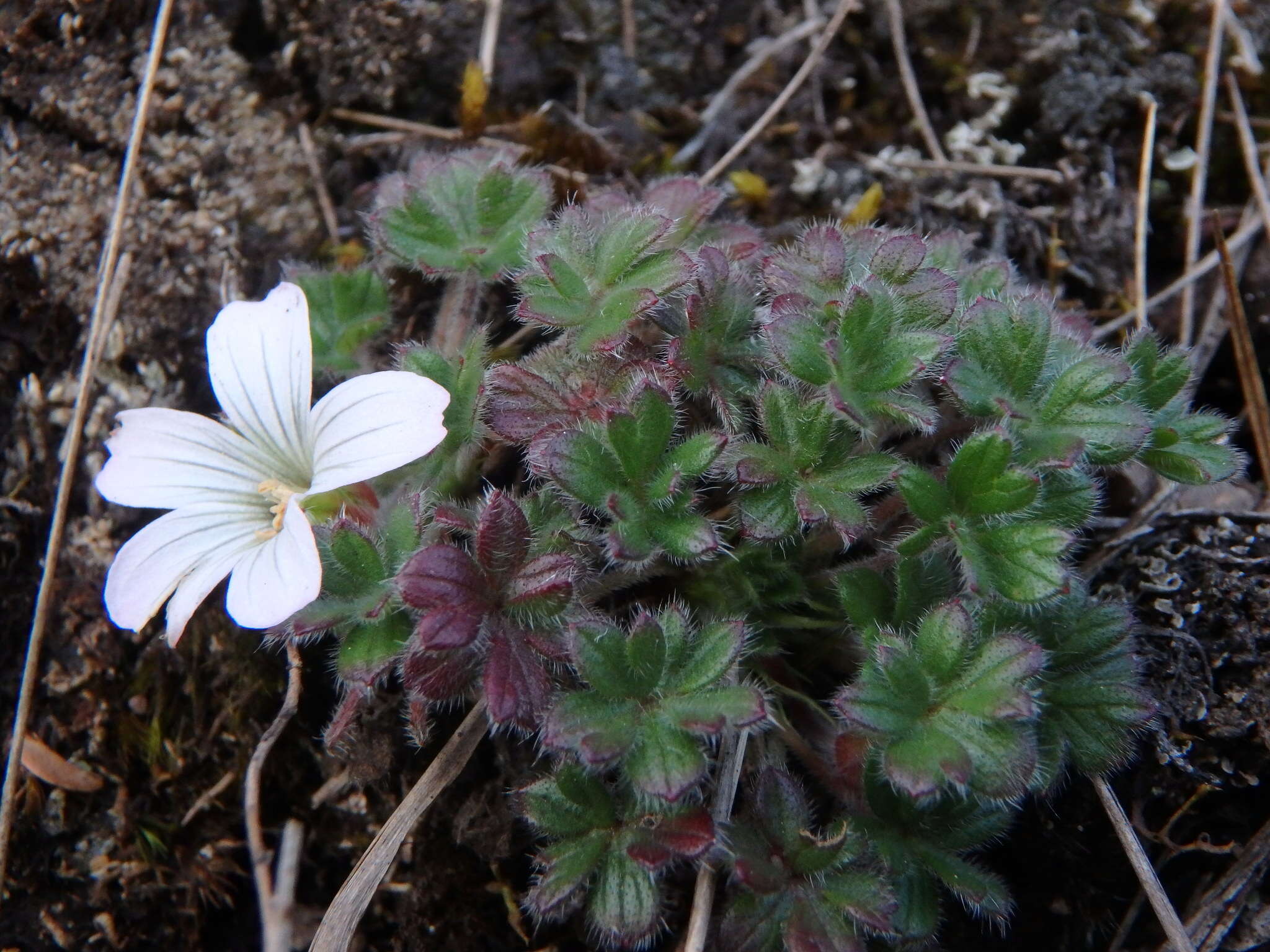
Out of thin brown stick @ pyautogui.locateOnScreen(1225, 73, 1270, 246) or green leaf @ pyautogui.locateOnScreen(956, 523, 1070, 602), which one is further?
thin brown stick @ pyautogui.locateOnScreen(1225, 73, 1270, 246)

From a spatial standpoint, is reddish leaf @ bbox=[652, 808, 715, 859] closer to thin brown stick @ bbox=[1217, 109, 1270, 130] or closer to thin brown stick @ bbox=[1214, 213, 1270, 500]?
thin brown stick @ bbox=[1214, 213, 1270, 500]

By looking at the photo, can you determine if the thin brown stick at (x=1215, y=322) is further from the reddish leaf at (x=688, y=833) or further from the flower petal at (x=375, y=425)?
the flower petal at (x=375, y=425)

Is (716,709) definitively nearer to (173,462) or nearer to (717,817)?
(717,817)

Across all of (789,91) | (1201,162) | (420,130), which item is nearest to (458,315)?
(420,130)

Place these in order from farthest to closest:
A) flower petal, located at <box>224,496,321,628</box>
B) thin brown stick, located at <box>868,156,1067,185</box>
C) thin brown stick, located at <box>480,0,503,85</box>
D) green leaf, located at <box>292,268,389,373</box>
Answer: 1. thin brown stick, located at <box>480,0,503,85</box>
2. thin brown stick, located at <box>868,156,1067,185</box>
3. green leaf, located at <box>292,268,389,373</box>
4. flower petal, located at <box>224,496,321,628</box>

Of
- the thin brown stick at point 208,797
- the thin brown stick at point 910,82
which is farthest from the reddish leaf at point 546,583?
the thin brown stick at point 910,82

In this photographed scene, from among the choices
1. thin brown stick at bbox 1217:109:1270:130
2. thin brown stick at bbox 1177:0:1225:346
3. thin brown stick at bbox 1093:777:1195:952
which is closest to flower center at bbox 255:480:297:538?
thin brown stick at bbox 1093:777:1195:952

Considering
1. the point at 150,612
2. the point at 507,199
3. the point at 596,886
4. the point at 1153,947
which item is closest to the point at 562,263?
the point at 507,199
